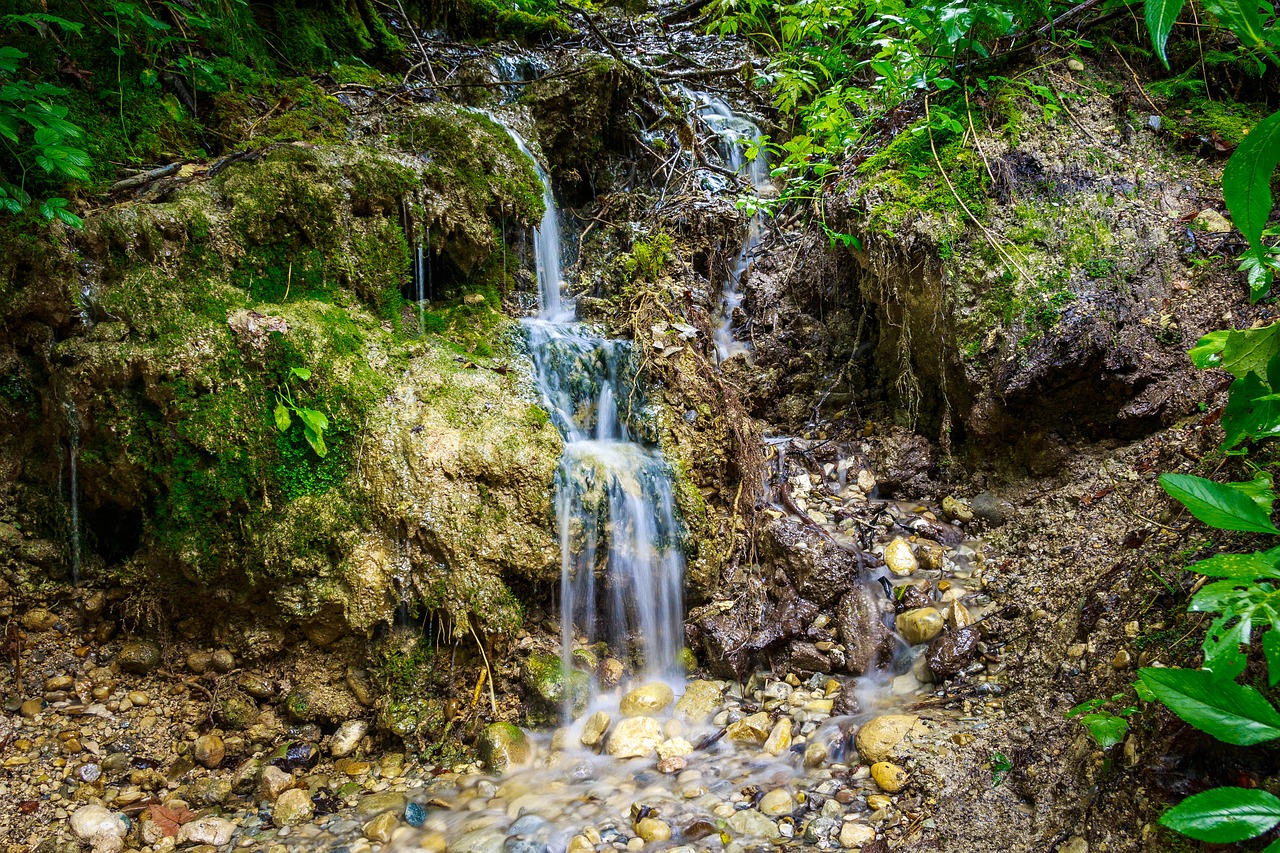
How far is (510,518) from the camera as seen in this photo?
3.64 metres

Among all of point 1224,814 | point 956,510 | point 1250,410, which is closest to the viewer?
point 1224,814

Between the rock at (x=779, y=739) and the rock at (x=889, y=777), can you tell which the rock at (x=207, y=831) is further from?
the rock at (x=889, y=777)

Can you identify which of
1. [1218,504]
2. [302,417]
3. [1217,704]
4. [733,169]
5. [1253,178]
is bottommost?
[1217,704]

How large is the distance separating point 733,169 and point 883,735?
610 cm

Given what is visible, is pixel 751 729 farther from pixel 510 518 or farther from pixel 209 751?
pixel 209 751

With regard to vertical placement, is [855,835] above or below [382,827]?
above

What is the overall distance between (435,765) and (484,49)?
665 cm

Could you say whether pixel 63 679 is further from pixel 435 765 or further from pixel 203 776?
pixel 435 765

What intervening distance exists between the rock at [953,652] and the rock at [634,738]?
1.48 meters

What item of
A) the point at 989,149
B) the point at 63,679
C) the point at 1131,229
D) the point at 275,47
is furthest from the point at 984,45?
the point at 63,679

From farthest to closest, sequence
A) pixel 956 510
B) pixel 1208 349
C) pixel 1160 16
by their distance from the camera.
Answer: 1. pixel 956 510
2. pixel 1208 349
3. pixel 1160 16

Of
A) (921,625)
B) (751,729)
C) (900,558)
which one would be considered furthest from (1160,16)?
(900,558)

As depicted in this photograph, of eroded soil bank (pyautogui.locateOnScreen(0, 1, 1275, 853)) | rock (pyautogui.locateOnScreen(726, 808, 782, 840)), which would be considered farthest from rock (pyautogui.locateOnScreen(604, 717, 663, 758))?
rock (pyautogui.locateOnScreen(726, 808, 782, 840))

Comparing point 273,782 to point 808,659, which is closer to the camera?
point 273,782
